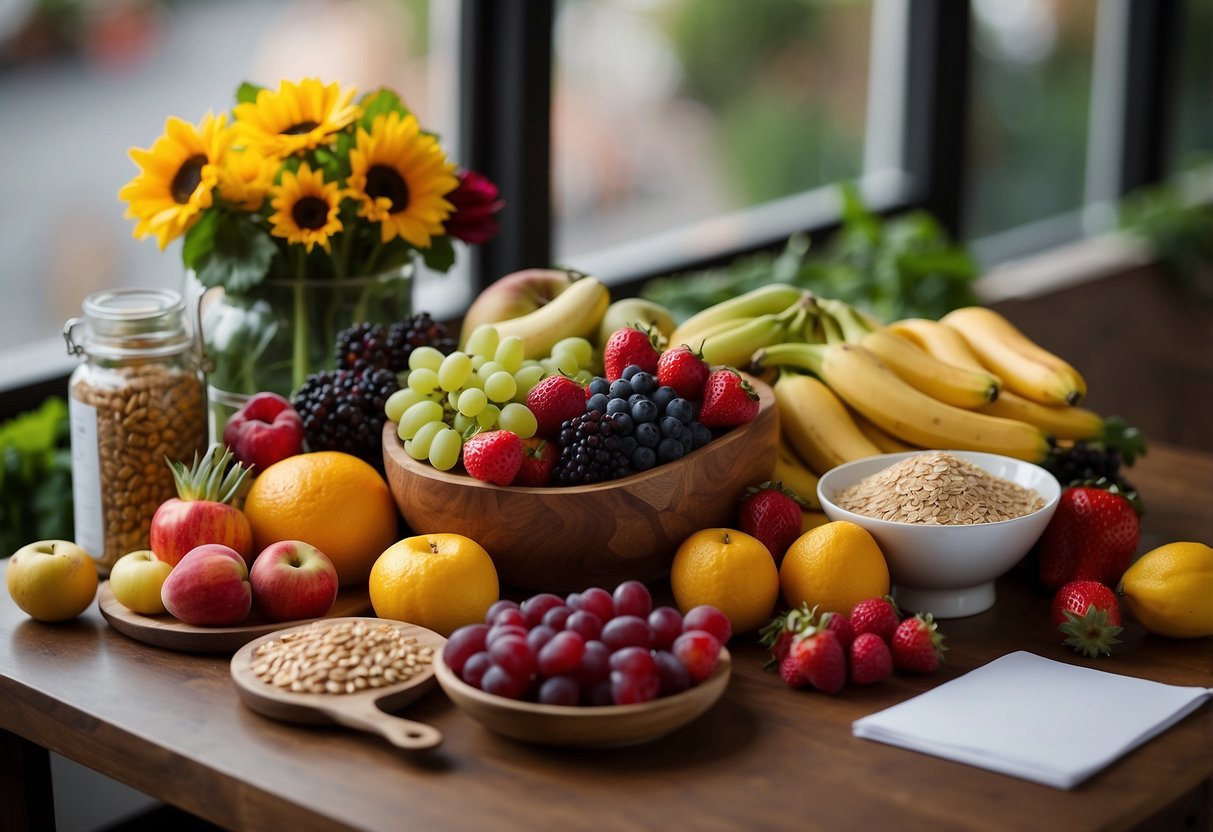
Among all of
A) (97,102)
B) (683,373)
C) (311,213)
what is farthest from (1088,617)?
(97,102)

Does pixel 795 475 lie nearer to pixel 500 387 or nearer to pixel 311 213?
pixel 500 387

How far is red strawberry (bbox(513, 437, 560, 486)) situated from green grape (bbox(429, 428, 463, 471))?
0.06m

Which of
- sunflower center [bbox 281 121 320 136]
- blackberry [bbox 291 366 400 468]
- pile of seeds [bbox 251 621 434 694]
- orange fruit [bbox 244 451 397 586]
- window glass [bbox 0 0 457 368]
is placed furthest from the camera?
window glass [bbox 0 0 457 368]

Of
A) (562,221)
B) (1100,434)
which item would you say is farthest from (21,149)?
(1100,434)

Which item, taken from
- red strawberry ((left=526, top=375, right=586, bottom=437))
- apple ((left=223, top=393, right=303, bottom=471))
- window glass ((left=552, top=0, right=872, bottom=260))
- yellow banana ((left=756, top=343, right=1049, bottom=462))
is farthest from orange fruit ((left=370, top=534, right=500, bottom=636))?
window glass ((left=552, top=0, right=872, bottom=260))

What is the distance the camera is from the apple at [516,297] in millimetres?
1518

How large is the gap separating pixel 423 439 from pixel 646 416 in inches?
8.3

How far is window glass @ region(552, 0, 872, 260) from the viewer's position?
2555mm

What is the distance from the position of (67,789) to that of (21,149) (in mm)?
904

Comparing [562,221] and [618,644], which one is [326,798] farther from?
[562,221]

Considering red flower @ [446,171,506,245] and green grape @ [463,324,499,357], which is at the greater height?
red flower @ [446,171,506,245]

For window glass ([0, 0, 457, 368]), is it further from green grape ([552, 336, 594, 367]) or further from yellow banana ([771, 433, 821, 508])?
yellow banana ([771, 433, 821, 508])

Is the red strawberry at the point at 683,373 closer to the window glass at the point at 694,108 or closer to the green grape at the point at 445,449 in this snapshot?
the green grape at the point at 445,449

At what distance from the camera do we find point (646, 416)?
1204 mm
